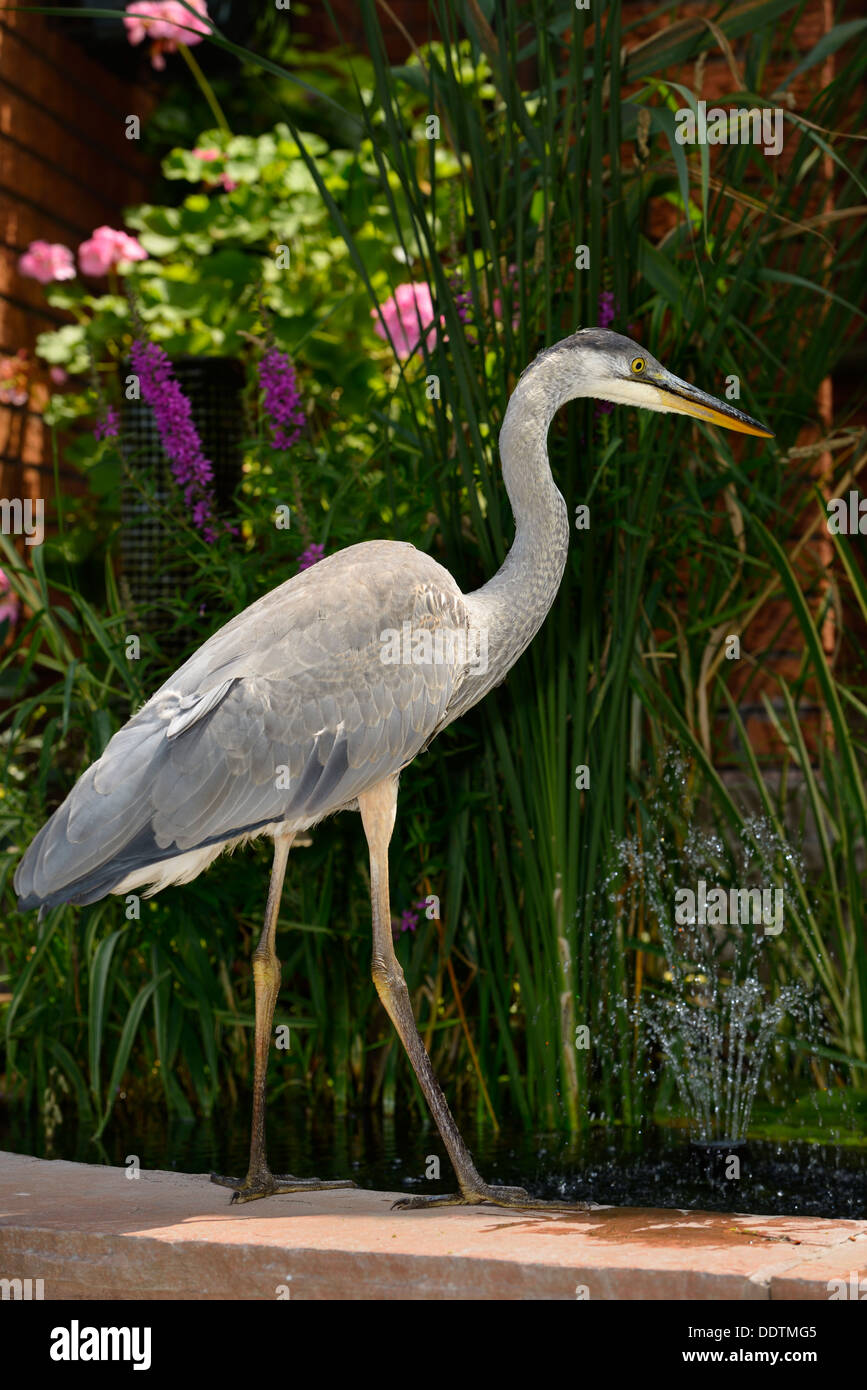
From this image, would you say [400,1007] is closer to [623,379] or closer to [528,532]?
[528,532]

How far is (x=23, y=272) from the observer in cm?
591

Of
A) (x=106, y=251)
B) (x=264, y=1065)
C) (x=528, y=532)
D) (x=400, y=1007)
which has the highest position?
(x=106, y=251)

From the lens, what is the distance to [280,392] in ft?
12.7

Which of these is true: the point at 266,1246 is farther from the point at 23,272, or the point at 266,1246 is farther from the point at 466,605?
the point at 23,272

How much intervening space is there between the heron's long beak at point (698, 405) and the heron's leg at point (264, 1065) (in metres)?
1.20

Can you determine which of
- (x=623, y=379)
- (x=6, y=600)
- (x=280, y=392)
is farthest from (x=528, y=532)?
(x=6, y=600)

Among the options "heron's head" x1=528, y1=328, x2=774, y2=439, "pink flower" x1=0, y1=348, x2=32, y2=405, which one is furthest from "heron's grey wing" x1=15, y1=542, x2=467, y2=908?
"pink flower" x1=0, y1=348, x2=32, y2=405

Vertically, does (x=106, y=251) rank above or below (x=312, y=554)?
above

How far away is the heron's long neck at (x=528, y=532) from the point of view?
3.27 m

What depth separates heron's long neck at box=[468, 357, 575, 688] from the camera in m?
3.27

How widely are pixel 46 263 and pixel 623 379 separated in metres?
3.26

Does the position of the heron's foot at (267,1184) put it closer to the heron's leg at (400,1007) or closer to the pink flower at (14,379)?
the heron's leg at (400,1007)

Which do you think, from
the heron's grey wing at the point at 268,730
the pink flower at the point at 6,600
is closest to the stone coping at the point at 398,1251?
the heron's grey wing at the point at 268,730

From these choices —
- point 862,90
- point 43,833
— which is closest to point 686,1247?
point 43,833
